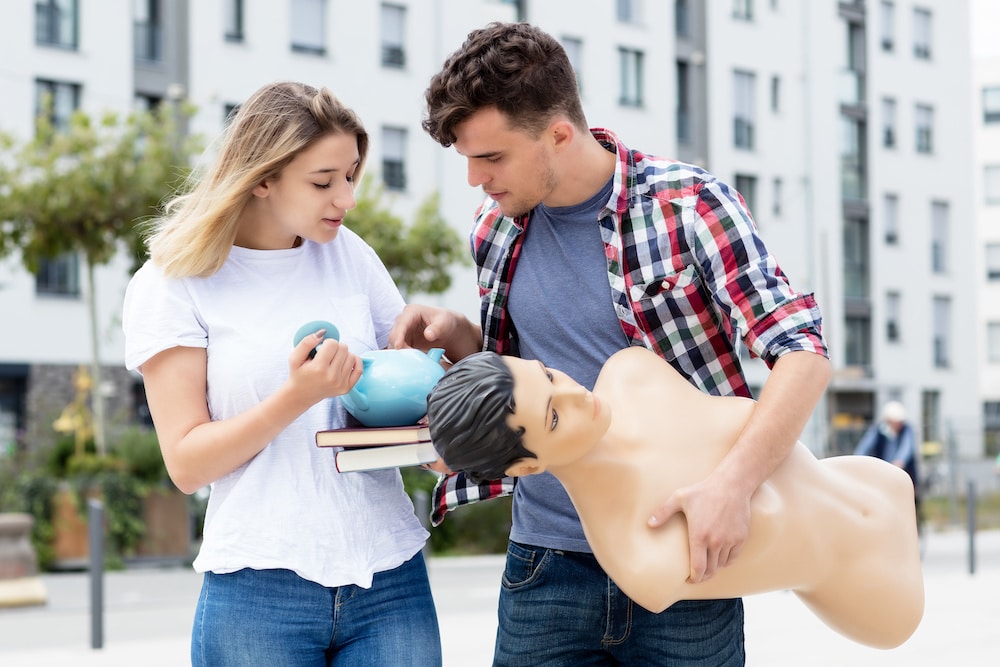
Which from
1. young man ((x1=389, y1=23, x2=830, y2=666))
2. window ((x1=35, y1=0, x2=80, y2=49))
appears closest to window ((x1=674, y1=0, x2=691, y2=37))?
window ((x1=35, y1=0, x2=80, y2=49))

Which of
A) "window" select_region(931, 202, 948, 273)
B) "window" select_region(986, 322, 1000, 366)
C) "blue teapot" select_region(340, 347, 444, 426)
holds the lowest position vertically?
"window" select_region(986, 322, 1000, 366)

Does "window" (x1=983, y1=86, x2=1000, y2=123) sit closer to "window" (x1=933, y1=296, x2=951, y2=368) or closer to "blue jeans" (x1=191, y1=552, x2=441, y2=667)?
"window" (x1=933, y1=296, x2=951, y2=368)

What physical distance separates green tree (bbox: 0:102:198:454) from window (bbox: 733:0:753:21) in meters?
19.9

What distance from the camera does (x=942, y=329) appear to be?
119 feet

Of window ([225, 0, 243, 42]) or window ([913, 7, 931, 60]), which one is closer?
window ([225, 0, 243, 42])

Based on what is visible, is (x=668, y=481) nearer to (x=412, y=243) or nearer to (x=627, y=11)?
(x=412, y=243)

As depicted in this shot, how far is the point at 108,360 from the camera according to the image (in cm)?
2183

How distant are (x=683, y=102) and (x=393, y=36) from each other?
8263 mm

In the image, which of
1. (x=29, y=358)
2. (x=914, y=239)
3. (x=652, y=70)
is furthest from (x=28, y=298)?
(x=914, y=239)

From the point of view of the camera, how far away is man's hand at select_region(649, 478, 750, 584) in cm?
236

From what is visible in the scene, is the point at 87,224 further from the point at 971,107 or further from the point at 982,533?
the point at 971,107

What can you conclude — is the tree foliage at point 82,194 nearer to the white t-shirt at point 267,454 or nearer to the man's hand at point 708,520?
the white t-shirt at point 267,454

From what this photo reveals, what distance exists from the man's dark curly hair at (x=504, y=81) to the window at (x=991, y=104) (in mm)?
46652

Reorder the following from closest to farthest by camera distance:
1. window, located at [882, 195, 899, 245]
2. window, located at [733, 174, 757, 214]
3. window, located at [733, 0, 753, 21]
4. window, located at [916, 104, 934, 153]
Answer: window, located at [733, 174, 757, 214]
window, located at [733, 0, 753, 21]
window, located at [882, 195, 899, 245]
window, located at [916, 104, 934, 153]
